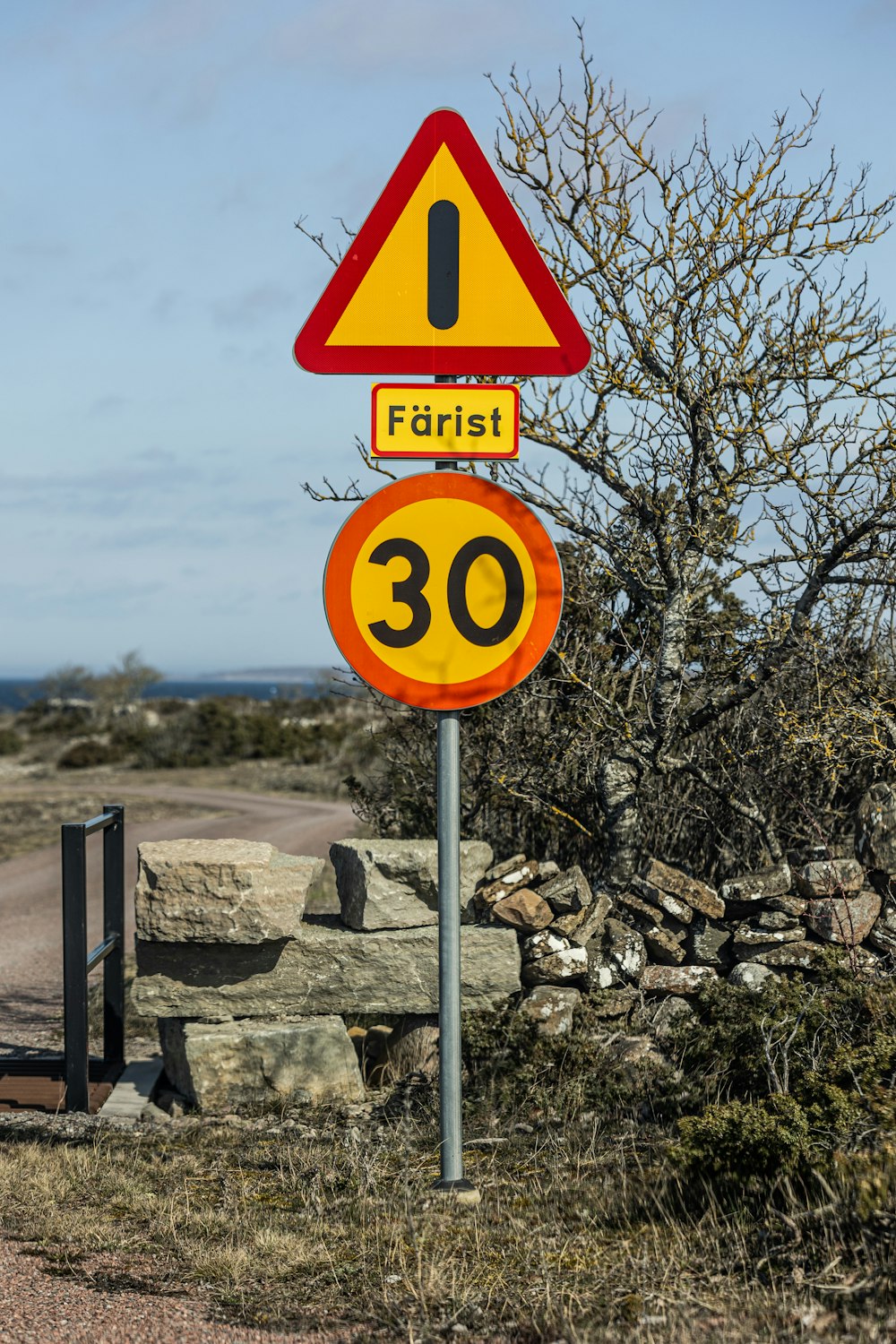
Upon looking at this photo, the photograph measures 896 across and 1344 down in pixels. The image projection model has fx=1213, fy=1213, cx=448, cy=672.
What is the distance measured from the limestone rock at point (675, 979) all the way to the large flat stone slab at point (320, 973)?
56cm

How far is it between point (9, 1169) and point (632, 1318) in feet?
7.94

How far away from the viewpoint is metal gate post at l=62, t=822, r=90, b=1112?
192 inches

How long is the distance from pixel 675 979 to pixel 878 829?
1.09 metres

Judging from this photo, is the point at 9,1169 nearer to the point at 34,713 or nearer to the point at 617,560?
the point at 617,560

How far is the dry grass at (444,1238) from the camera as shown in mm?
2768

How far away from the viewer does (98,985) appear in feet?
26.9

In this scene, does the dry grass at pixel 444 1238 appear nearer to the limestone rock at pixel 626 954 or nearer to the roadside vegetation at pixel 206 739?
the limestone rock at pixel 626 954

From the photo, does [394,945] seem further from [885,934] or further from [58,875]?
[58,875]

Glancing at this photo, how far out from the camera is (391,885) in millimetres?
5223

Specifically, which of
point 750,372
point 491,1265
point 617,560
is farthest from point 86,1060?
point 750,372

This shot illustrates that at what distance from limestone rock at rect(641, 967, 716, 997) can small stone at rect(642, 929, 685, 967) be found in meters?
0.05

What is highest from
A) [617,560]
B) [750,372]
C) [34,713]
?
[750,372]

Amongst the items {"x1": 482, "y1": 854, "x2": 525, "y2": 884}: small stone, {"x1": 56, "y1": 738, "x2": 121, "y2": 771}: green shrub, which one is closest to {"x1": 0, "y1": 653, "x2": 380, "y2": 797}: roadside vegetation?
{"x1": 56, "y1": 738, "x2": 121, "y2": 771}: green shrub

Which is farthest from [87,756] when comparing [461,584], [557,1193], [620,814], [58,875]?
[461,584]
